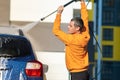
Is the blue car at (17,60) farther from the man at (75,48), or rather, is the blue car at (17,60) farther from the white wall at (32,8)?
the white wall at (32,8)

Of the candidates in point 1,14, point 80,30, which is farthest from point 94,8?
point 80,30

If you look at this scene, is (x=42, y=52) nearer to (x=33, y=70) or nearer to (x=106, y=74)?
(x=106, y=74)

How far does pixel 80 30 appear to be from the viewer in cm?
748

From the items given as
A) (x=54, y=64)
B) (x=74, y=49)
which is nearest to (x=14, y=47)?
(x=74, y=49)

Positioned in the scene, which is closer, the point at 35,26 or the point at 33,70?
the point at 33,70

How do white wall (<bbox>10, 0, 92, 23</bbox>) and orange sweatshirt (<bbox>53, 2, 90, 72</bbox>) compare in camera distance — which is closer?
orange sweatshirt (<bbox>53, 2, 90, 72</bbox>)

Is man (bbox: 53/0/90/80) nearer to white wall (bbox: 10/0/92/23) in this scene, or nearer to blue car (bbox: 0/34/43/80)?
blue car (bbox: 0/34/43/80)

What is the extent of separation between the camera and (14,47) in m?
7.55

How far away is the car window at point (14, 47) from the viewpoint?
7.43 m

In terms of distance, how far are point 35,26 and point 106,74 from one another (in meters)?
2.17

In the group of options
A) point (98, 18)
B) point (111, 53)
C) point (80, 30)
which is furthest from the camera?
point (111, 53)

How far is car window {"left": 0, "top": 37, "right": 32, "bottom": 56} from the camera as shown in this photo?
7428 mm

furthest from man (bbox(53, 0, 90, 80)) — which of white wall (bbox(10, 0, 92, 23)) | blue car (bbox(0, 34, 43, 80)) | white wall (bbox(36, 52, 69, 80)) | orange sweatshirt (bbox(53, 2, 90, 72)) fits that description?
white wall (bbox(10, 0, 92, 23))

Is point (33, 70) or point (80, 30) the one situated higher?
point (80, 30)
